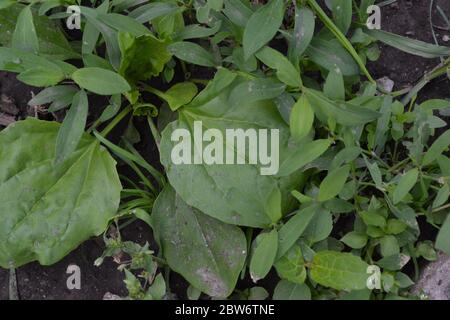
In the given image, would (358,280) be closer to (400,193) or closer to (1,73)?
(400,193)

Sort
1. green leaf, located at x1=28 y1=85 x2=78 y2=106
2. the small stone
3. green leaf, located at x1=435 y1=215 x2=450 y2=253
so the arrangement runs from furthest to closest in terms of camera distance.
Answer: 1. the small stone
2. green leaf, located at x1=28 y1=85 x2=78 y2=106
3. green leaf, located at x1=435 y1=215 x2=450 y2=253

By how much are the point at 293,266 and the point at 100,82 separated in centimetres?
65

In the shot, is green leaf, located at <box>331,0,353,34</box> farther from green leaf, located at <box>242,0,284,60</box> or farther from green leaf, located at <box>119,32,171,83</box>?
green leaf, located at <box>119,32,171,83</box>

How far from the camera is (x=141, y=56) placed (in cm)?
162

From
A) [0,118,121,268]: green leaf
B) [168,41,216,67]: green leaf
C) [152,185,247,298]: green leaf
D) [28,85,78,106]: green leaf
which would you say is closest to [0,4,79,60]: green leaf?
[28,85,78,106]: green leaf

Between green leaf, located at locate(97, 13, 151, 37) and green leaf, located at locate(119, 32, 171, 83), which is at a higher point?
green leaf, located at locate(97, 13, 151, 37)

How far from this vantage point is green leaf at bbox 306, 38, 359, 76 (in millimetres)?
1631

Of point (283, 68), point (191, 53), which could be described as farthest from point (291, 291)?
point (191, 53)

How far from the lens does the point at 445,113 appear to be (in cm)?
168

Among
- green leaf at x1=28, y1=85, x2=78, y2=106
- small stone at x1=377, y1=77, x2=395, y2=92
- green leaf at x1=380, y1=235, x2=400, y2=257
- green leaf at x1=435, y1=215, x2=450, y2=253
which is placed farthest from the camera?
small stone at x1=377, y1=77, x2=395, y2=92

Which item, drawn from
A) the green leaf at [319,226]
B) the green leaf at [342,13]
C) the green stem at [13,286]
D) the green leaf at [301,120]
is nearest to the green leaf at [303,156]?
the green leaf at [301,120]

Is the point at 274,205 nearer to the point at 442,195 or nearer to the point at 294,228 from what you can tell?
the point at 294,228


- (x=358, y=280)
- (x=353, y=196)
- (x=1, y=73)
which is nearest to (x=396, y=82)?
(x=353, y=196)

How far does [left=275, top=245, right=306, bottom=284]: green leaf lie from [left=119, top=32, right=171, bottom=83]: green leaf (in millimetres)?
588
